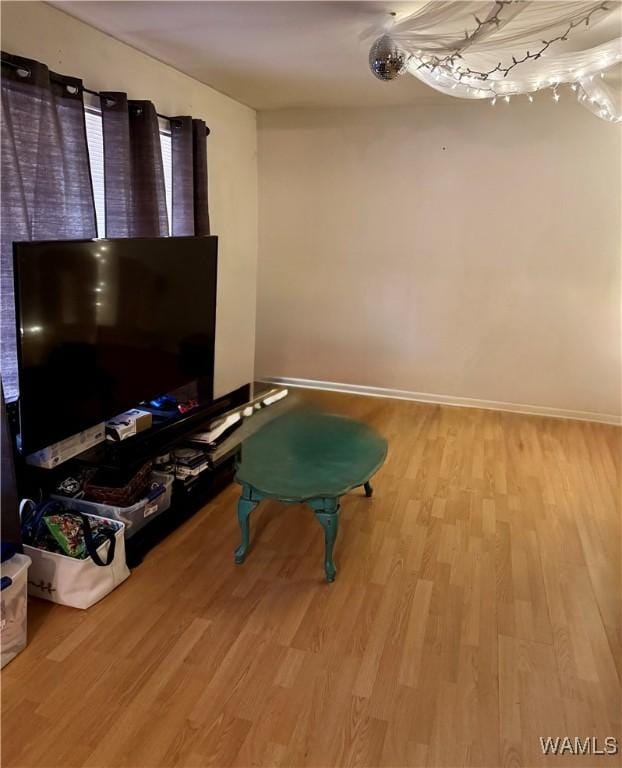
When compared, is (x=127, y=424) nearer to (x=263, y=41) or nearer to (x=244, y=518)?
(x=244, y=518)

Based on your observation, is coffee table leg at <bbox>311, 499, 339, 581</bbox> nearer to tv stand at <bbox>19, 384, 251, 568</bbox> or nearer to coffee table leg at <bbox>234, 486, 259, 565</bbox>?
coffee table leg at <bbox>234, 486, 259, 565</bbox>

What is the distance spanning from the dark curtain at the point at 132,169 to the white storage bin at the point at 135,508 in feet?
4.03

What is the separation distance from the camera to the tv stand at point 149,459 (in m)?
2.25

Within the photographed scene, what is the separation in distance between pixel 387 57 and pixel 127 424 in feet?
6.27

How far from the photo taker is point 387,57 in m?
2.34

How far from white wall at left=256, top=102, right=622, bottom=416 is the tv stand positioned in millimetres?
1814

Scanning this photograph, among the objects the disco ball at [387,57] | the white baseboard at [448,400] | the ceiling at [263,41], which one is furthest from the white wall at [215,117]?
the disco ball at [387,57]

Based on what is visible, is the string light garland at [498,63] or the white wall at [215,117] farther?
the white wall at [215,117]

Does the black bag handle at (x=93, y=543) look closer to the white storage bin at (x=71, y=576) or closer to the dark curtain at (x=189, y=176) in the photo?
the white storage bin at (x=71, y=576)

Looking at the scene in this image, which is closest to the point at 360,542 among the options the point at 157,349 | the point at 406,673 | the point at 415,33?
the point at 406,673

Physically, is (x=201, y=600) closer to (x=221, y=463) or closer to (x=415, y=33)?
(x=221, y=463)

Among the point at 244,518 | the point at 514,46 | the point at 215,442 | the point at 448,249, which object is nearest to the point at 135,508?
the point at 244,518

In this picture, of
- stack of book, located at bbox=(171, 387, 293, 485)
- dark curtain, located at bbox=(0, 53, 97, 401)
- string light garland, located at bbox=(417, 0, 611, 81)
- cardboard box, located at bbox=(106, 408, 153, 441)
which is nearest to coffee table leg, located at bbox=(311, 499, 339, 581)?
stack of book, located at bbox=(171, 387, 293, 485)

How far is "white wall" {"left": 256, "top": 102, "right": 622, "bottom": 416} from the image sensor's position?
12.9ft
